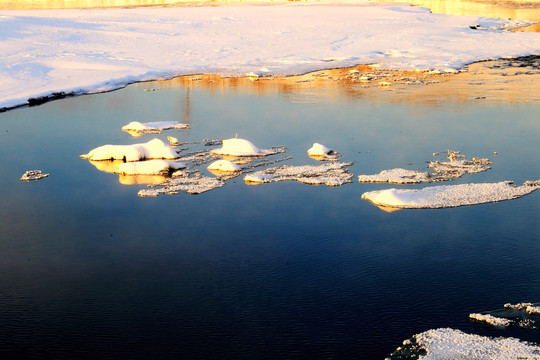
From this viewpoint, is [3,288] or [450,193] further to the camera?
[450,193]

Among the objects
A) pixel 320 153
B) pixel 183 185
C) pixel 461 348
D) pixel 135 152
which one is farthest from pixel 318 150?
pixel 461 348

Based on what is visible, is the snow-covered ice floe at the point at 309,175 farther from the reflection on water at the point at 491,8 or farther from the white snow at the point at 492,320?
the reflection on water at the point at 491,8

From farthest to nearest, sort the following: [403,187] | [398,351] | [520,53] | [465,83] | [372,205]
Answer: [520,53] → [465,83] → [403,187] → [372,205] → [398,351]

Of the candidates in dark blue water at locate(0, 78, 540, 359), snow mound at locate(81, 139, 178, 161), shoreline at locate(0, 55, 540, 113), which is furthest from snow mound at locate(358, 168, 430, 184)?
shoreline at locate(0, 55, 540, 113)

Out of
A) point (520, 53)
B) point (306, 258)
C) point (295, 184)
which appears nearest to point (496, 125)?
point (295, 184)

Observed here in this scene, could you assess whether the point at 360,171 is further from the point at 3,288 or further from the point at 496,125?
the point at 3,288

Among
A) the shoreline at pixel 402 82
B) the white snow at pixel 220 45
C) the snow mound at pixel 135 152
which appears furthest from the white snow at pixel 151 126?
the white snow at pixel 220 45

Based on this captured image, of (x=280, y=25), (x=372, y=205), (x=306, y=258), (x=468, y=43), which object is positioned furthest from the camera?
(x=280, y=25)
